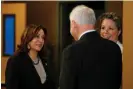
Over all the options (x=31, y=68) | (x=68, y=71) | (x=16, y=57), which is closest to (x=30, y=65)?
(x=31, y=68)

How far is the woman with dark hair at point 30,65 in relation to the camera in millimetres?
2354

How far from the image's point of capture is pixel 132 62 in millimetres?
1995

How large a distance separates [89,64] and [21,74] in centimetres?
67

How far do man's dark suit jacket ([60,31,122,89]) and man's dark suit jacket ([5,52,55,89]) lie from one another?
1.57ft

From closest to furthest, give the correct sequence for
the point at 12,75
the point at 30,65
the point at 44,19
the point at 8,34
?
the point at 12,75 < the point at 30,65 < the point at 44,19 < the point at 8,34

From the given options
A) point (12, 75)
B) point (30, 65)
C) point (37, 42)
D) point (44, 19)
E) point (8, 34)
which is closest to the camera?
point (12, 75)

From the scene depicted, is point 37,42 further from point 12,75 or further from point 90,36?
point 90,36

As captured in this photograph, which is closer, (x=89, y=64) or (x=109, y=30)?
(x=89, y=64)

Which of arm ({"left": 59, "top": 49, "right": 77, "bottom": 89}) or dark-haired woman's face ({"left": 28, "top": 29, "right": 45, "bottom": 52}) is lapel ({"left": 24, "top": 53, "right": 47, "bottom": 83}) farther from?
arm ({"left": 59, "top": 49, "right": 77, "bottom": 89})

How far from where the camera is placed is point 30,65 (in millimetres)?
2438

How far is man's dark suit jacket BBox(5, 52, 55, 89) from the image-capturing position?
2.34m

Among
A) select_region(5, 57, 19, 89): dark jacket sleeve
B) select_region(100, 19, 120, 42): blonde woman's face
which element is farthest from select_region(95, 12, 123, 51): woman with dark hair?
select_region(5, 57, 19, 89): dark jacket sleeve

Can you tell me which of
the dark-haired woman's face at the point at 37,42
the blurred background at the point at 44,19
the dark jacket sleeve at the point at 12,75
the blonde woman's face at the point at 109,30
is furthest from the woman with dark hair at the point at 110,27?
the blurred background at the point at 44,19

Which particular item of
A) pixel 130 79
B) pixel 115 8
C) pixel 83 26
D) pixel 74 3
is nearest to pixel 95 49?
pixel 83 26
